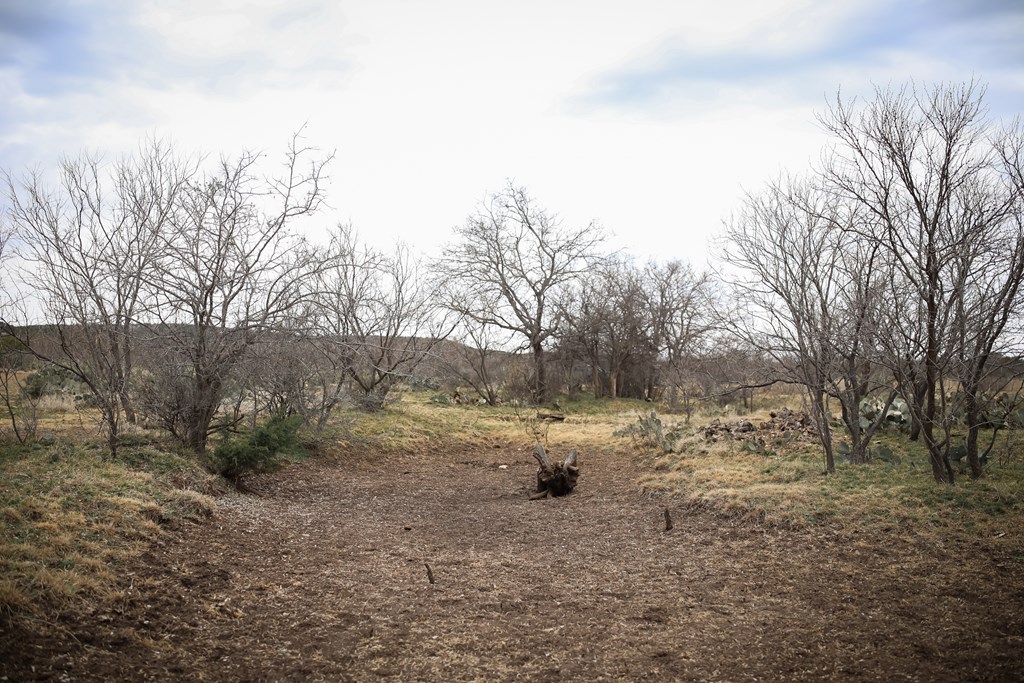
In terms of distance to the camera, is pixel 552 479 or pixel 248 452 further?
pixel 552 479

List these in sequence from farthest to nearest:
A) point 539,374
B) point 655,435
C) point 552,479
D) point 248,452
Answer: point 539,374, point 655,435, point 552,479, point 248,452

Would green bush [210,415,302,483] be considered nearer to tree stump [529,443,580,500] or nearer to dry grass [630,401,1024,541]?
tree stump [529,443,580,500]

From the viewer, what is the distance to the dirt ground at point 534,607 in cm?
452

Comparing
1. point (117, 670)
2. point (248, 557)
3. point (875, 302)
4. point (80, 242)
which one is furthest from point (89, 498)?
point (875, 302)

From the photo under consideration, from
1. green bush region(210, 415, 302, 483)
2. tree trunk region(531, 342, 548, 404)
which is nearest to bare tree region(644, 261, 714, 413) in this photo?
tree trunk region(531, 342, 548, 404)

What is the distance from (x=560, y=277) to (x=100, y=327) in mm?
16930

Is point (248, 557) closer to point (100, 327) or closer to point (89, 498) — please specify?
point (89, 498)

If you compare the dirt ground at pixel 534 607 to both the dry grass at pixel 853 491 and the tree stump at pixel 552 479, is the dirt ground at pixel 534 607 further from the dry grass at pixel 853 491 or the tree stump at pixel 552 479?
the tree stump at pixel 552 479

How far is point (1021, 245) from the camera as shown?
7.34 meters

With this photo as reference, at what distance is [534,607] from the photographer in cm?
597

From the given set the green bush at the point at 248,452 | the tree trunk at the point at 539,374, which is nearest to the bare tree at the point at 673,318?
the tree trunk at the point at 539,374

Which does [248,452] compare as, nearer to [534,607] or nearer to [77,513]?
[77,513]

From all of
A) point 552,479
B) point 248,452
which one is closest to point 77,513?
point 248,452

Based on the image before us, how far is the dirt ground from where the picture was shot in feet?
14.8
